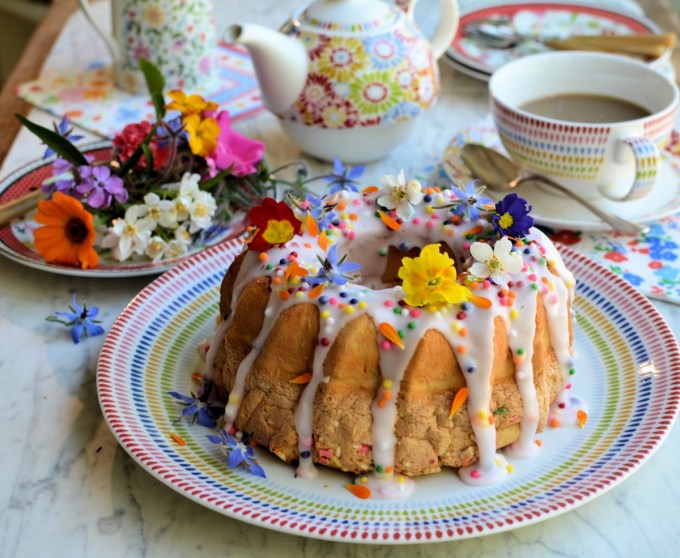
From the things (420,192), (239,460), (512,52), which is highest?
(420,192)

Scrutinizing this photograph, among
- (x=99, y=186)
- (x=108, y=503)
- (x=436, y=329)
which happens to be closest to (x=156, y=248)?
(x=99, y=186)

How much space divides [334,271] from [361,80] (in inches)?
27.5

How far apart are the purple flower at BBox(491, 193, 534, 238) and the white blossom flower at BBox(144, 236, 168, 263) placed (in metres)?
0.57

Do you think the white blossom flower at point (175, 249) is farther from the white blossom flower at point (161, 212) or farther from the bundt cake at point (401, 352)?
the bundt cake at point (401, 352)

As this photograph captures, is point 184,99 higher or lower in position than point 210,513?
higher

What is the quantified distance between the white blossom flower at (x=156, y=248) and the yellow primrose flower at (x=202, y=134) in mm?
181

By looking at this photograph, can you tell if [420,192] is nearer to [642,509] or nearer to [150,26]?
[642,509]

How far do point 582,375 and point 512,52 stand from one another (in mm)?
1195

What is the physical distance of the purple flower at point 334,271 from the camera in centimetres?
102

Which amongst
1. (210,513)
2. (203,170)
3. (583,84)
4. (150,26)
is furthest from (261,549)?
(150,26)

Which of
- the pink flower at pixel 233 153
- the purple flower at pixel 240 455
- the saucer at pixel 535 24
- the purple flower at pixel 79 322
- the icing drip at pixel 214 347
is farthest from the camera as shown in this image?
the saucer at pixel 535 24

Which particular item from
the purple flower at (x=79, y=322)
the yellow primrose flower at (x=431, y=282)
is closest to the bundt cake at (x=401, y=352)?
the yellow primrose flower at (x=431, y=282)

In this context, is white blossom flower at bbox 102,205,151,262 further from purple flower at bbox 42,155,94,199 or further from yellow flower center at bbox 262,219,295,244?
yellow flower center at bbox 262,219,295,244

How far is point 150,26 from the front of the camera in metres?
1.92
